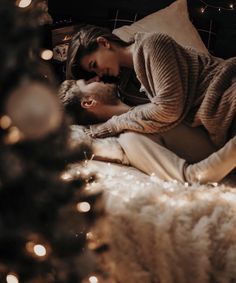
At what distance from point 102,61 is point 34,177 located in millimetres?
1164

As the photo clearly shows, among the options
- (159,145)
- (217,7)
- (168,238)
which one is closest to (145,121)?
(159,145)

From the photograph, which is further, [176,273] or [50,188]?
[176,273]

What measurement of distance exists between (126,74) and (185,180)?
2.26 feet

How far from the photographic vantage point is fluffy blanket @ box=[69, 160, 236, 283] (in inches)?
47.7

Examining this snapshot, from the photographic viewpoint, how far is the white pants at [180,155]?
5.00ft

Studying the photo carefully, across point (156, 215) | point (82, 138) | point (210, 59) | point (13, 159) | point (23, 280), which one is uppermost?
point (13, 159)

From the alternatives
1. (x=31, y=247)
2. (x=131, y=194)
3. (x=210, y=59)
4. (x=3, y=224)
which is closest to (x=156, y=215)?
(x=131, y=194)

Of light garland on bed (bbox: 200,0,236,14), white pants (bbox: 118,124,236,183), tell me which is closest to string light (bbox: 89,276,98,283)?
white pants (bbox: 118,124,236,183)

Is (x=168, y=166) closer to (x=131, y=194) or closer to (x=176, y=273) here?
(x=131, y=194)

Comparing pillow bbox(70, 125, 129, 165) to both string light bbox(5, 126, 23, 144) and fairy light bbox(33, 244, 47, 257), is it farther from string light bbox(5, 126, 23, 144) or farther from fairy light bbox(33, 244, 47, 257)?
string light bbox(5, 126, 23, 144)

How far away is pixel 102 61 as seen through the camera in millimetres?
1858

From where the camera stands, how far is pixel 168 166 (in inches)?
63.4

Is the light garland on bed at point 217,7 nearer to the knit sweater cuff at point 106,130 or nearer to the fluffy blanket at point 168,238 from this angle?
the knit sweater cuff at point 106,130

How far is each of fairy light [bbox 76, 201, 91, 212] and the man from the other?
2.28 ft
